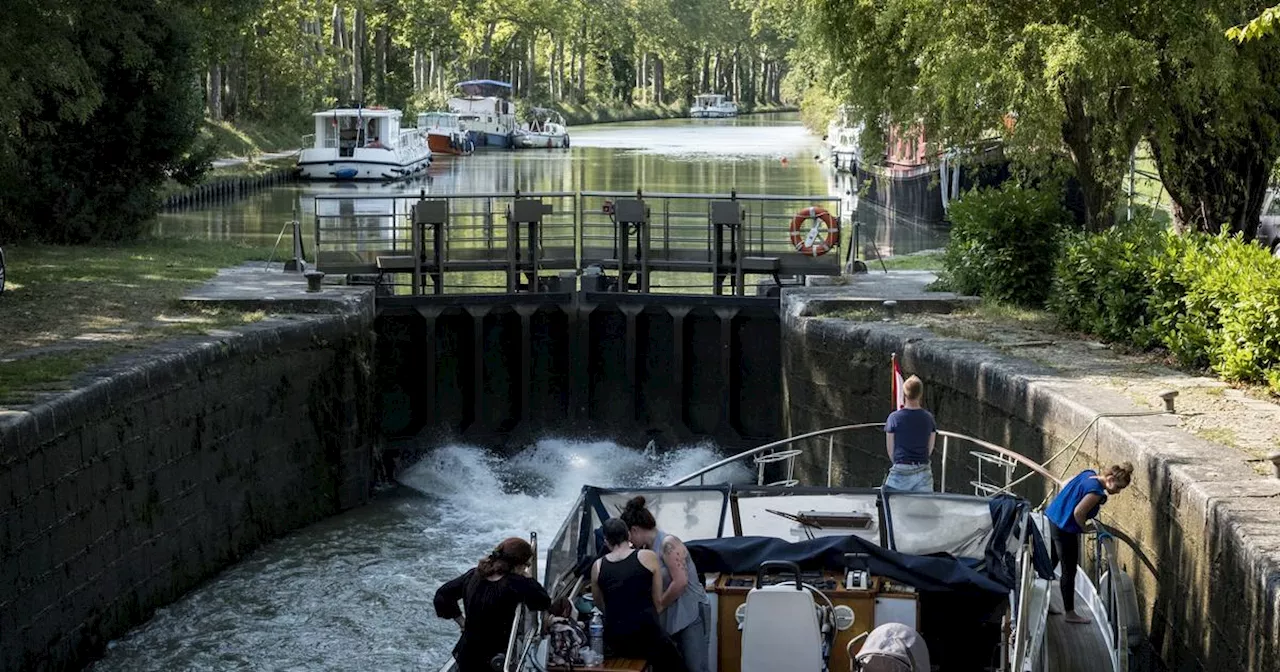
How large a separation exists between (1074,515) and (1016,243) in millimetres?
9783

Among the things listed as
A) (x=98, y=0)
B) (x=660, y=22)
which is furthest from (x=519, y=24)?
(x=98, y=0)

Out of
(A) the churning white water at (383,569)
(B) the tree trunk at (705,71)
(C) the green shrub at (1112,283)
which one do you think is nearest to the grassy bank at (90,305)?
(A) the churning white water at (383,569)

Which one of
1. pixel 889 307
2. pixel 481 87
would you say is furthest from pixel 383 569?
pixel 481 87

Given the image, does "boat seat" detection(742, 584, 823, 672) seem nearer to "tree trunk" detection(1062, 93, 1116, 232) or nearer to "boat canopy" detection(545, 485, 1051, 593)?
"boat canopy" detection(545, 485, 1051, 593)

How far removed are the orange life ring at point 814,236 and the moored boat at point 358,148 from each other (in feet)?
120

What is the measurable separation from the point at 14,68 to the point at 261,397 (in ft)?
20.8

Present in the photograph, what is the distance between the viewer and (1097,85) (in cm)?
1973

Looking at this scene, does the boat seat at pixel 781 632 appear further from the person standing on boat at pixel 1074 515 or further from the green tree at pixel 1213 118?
the green tree at pixel 1213 118

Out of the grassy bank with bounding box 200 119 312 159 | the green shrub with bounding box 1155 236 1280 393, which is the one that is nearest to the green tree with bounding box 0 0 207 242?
the green shrub with bounding box 1155 236 1280 393

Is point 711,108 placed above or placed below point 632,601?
above

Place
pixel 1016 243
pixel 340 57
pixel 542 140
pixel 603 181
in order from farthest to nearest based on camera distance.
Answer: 1. pixel 542 140
2. pixel 340 57
3. pixel 603 181
4. pixel 1016 243

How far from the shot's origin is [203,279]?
23.2 meters

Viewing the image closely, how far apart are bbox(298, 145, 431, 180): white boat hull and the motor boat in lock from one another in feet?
160

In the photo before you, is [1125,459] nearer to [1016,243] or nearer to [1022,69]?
[1016,243]
